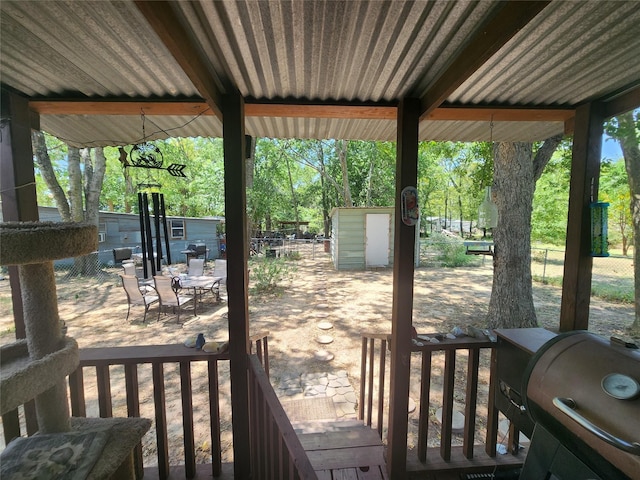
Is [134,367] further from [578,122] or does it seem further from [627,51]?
[578,122]

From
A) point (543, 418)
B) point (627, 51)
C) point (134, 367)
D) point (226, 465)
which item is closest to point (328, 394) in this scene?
point (226, 465)

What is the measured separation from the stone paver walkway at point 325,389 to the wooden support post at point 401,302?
111cm

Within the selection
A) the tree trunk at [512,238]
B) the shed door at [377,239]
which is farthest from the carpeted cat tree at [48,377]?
the shed door at [377,239]

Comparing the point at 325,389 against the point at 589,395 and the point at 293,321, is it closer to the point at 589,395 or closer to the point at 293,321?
the point at 293,321

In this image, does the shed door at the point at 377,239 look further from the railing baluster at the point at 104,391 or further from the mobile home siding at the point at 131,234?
the railing baluster at the point at 104,391

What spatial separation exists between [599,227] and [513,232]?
2.95 metres

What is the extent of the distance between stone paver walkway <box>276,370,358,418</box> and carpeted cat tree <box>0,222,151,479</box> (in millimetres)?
2125

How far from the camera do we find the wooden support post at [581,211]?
5.69 ft

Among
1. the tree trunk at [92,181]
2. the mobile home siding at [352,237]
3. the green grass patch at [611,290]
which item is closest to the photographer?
the green grass patch at [611,290]

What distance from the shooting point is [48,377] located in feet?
3.36

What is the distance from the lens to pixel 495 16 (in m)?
1.04

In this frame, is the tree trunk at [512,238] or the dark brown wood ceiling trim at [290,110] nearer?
the dark brown wood ceiling trim at [290,110]

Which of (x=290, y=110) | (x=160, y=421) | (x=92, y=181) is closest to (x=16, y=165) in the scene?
(x=290, y=110)

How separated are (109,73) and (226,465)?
2494 mm
